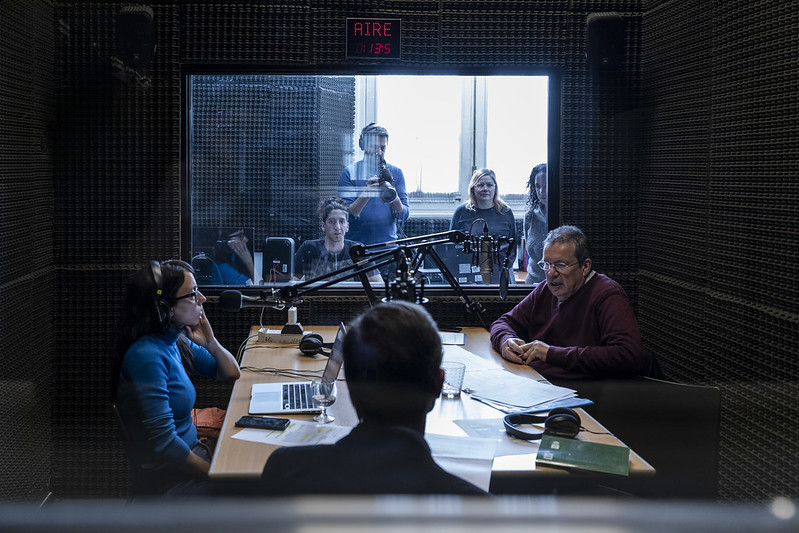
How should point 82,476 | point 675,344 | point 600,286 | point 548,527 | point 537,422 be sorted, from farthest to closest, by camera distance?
point 82,476, point 675,344, point 600,286, point 537,422, point 548,527

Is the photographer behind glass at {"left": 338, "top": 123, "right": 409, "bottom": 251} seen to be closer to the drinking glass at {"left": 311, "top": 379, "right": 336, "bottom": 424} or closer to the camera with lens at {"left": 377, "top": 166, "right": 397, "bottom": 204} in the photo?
the camera with lens at {"left": 377, "top": 166, "right": 397, "bottom": 204}

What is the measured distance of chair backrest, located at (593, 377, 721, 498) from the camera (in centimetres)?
266

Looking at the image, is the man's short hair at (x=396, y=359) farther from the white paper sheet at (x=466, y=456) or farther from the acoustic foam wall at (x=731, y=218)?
the acoustic foam wall at (x=731, y=218)

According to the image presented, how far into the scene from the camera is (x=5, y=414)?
3.27 metres

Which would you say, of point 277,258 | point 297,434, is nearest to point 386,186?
point 277,258

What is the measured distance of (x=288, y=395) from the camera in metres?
2.55

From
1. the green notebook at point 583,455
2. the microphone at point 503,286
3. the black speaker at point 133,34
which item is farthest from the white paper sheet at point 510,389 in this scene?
the black speaker at point 133,34

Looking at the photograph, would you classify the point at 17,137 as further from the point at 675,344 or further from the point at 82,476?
the point at 675,344

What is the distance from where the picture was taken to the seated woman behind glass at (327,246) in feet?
13.4

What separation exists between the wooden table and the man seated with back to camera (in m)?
0.09

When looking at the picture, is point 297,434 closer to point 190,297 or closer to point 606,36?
point 190,297

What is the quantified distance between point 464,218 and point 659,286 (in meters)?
1.06

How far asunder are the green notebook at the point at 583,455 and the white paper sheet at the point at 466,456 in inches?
5.4

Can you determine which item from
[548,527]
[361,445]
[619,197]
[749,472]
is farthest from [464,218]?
[548,527]
